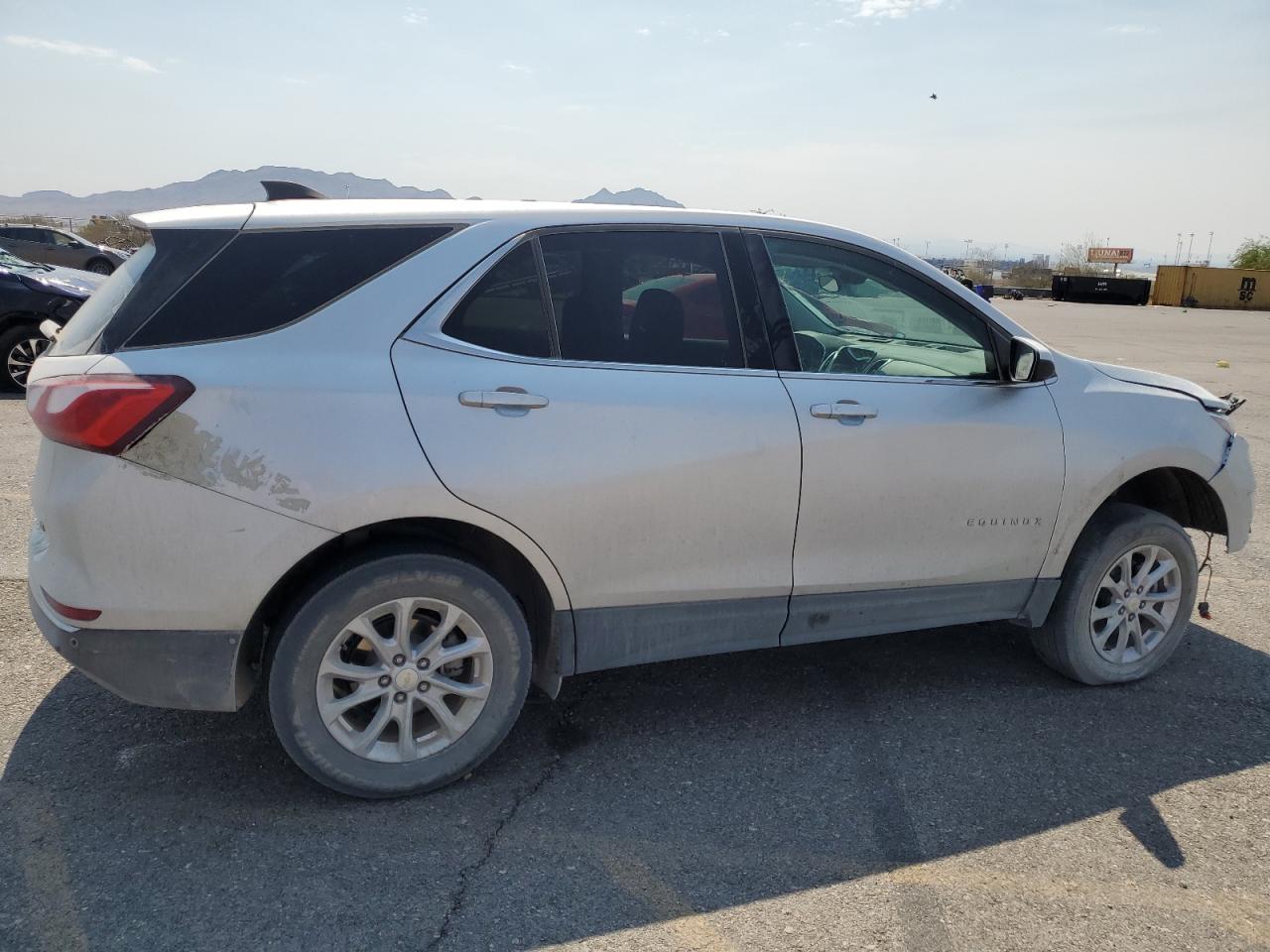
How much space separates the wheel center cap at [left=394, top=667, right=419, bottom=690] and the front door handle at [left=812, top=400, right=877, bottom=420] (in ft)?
5.09

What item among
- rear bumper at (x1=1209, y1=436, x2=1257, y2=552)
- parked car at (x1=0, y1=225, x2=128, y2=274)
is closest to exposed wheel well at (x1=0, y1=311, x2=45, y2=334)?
rear bumper at (x1=1209, y1=436, x2=1257, y2=552)

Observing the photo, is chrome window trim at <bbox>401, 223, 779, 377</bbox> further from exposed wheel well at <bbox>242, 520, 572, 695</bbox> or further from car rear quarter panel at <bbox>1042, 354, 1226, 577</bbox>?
car rear quarter panel at <bbox>1042, 354, 1226, 577</bbox>

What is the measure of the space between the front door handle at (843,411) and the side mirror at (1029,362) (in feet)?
2.16

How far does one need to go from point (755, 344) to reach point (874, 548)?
0.85 m

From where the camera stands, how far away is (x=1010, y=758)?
3.52 m

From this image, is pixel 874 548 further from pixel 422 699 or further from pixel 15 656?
pixel 15 656

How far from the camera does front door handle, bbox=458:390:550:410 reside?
296 centimetres

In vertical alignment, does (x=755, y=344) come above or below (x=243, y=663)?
above

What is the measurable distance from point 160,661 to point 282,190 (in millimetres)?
1647

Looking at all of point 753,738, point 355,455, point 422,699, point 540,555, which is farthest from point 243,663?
point 753,738

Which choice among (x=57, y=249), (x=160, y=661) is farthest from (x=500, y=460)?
(x=57, y=249)

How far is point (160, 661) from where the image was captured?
2854mm

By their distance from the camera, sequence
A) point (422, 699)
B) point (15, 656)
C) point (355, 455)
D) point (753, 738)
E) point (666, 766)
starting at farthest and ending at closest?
point (15, 656) → point (753, 738) → point (666, 766) → point (422, 699) → point (355, 455)

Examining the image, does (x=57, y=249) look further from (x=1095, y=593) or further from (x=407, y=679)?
(x=1095, y=593)
